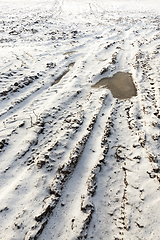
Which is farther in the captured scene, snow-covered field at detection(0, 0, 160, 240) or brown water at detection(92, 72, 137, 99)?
brown water at detection(92, 72, 137, 99)

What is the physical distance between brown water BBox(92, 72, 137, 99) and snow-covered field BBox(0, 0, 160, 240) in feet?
0.68

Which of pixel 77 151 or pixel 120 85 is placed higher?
pixel 120 85

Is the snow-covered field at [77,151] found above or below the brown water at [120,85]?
below

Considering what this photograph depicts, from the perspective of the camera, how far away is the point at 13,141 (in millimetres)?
3539

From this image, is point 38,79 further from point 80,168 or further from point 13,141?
point 80,168

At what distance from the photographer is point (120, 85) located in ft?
18.1

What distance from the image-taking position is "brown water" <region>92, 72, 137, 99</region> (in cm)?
509

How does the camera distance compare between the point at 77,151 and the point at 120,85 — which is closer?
the point at 77,151

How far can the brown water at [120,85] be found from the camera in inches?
200

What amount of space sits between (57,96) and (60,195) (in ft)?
10.3

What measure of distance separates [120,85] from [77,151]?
133 inches

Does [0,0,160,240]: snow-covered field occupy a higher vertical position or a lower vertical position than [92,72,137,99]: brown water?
lower

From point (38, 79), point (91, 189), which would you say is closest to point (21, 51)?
point (38, 79)

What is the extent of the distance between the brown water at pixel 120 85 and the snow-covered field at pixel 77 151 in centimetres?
21
